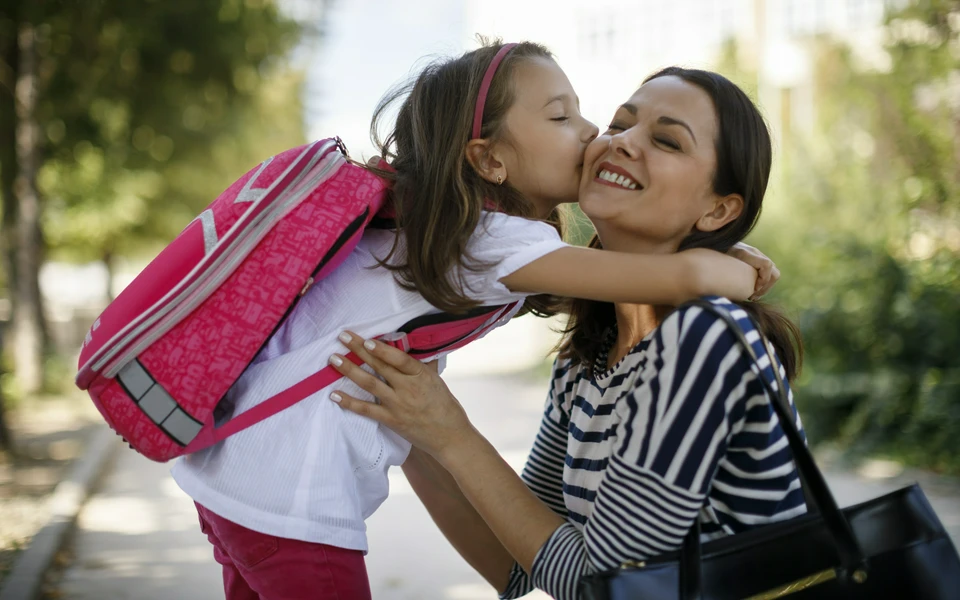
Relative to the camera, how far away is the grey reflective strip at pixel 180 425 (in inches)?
79.0

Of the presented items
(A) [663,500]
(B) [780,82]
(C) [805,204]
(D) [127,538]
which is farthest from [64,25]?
(B) [780,82]

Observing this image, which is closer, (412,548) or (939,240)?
(412,548)

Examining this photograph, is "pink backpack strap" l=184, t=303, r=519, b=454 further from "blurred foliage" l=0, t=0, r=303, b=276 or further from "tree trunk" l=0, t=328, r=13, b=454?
"blurred foliage" l=0, t=0, r=303, b=276

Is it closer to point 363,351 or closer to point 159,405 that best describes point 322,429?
point 363,351

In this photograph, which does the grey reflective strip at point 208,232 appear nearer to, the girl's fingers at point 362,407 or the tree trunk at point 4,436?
the girl's fingers at point 362,407

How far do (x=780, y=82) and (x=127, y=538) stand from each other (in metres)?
18.5

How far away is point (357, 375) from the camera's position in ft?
6.88

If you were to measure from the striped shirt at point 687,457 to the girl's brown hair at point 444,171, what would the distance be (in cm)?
50

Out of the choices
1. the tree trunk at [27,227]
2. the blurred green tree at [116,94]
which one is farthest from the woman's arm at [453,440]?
the tree trunk at [27,227]

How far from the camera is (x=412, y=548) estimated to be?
555 cm

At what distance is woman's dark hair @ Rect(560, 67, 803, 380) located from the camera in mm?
2188

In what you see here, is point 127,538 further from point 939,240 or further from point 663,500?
point 939,240

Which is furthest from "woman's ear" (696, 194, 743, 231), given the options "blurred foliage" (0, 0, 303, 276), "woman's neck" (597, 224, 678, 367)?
"blurred foliage" (0, 0, 303, 276)

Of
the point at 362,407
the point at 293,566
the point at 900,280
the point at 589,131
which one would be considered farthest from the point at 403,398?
the point at 900,280
